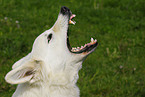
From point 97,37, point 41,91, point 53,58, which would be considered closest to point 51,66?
point 53,58

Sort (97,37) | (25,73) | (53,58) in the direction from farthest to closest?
(97,37)
(53,58)
(25,73)

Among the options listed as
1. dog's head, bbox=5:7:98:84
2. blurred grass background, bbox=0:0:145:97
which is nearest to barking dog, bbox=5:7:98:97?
dog's head, bbox=5:7:98:84

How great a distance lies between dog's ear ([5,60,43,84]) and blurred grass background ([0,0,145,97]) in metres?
1.68

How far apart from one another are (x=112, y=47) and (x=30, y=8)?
2.85 m

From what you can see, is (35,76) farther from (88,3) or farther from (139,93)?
(88,3)

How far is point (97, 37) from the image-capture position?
648 cm

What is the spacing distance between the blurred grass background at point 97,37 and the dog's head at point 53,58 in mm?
1280

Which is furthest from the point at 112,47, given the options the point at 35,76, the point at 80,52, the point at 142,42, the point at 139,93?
the point at 35,76

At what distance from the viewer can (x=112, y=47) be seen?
607 centimetres

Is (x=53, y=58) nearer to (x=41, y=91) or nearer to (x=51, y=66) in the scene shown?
(x=51, y=66)

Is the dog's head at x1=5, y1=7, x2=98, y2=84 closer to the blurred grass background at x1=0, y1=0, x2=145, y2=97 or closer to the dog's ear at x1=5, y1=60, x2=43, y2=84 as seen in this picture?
the dog's ear at x1=5, y1=60, x2=43, y2=84

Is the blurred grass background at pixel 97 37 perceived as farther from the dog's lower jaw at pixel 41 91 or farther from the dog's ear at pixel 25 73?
the dog's ear at pixel 25 73

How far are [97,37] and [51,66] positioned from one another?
3.39m

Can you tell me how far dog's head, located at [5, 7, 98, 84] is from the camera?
310cm
